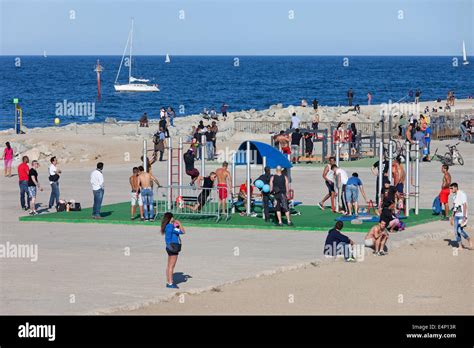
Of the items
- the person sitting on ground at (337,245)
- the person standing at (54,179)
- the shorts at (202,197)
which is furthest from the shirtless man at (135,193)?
the person sitting on ground at (337,245)

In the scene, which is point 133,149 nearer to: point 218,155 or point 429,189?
point 218,155

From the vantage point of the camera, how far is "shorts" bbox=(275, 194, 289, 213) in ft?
92.2

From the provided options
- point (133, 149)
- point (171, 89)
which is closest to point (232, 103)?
point (171, 89)

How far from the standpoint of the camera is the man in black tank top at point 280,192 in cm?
2795

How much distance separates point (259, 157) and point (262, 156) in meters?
1.27

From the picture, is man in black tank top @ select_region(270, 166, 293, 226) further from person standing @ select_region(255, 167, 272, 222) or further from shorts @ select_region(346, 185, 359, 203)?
shorts @ select_region(346, 185, 359, 203)

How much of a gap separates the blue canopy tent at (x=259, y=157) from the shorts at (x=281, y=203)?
1.53m

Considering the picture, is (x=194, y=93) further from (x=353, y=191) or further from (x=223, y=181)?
(x=353, y=191)

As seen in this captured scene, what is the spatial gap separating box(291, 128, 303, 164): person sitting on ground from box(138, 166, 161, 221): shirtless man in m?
15.0

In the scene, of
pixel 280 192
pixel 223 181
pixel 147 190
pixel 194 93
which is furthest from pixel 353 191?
pixel 194 93

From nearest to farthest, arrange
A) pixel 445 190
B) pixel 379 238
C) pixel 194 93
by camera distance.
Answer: pixel 379 238 → pixel 445 190 → pixel 194 93

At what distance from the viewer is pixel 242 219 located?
29906mm

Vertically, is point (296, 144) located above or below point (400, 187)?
above

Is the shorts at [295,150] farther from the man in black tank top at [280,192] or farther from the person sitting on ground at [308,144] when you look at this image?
the man in black tank top at [280,192]
